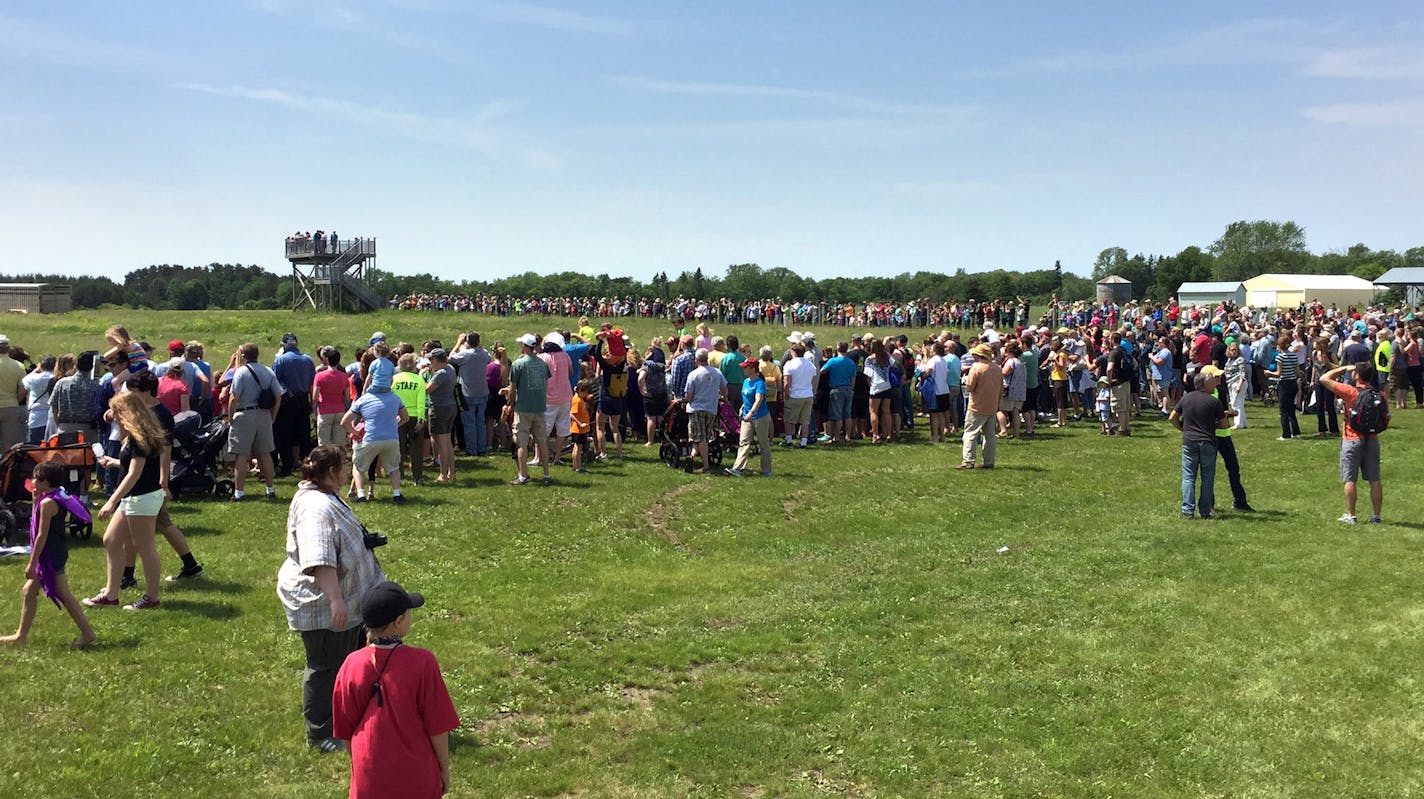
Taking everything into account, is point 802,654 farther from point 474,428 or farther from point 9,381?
point 9,381

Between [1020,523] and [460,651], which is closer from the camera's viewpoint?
[460,651]

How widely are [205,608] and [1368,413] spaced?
11909 mm

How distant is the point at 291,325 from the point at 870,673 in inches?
1733

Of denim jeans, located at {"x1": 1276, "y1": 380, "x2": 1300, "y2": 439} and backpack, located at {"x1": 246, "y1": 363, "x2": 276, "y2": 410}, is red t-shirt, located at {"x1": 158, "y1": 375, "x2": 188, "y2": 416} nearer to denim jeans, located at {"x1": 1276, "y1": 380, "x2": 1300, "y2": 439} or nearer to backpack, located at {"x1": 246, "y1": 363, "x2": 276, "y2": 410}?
backpack, located at {"x1": 246, "y1": 363, "x2": 276, "y2": 410}

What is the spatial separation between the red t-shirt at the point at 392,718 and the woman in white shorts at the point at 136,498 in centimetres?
484

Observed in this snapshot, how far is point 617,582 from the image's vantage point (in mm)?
10125

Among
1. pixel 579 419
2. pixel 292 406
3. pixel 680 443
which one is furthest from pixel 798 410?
pixel 292 406

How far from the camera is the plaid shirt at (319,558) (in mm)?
5672

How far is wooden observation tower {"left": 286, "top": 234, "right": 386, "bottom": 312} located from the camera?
60.2 meters

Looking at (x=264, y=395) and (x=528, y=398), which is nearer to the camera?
(x=264, y=395)

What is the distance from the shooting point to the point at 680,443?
1588cm

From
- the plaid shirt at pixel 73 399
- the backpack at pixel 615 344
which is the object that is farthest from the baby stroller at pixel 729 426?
the plaid shirt at pixel 73 399

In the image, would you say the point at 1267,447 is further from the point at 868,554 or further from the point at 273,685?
the point at 273,685

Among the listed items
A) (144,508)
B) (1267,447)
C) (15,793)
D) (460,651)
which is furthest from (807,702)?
(1267,447)
